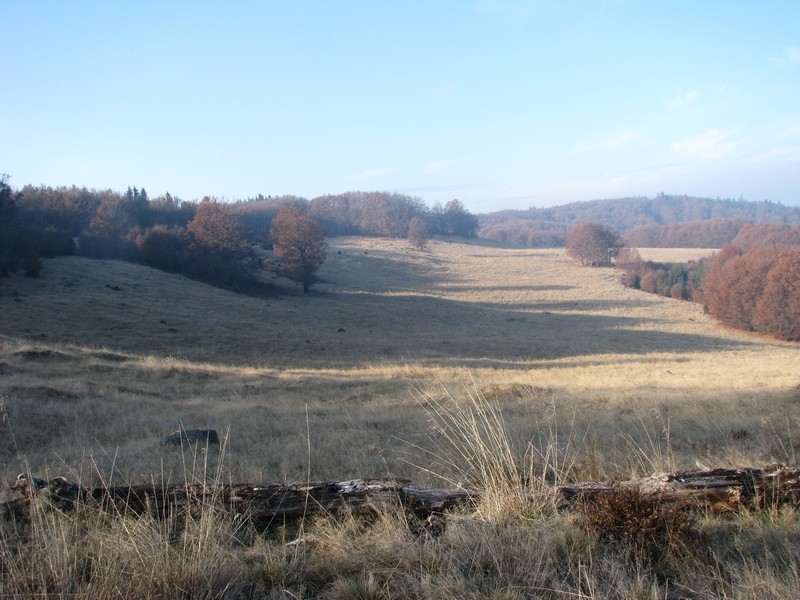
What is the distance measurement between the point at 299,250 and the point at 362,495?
59.6 metres

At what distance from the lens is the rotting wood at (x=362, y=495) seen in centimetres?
345

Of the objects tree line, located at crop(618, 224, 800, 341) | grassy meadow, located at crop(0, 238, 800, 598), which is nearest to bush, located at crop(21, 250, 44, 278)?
grassy meadow, located at crop(0, 238, 800, 598)

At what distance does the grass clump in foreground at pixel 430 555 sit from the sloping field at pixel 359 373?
944 millimetres

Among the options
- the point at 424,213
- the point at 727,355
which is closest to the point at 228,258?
the point at 727,355

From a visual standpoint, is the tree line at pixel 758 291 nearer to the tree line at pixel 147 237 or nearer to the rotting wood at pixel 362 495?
the tree line at pixel 147 237

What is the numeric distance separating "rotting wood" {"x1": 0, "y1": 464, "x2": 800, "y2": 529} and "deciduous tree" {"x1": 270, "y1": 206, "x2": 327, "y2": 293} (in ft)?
191

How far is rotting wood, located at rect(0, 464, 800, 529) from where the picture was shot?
11.3 ft

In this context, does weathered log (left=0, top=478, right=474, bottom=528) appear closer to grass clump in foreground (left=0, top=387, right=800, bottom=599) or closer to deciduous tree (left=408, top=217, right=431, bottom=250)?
grass clump in foreground (left=0, top=387, right=800, bottom=599)

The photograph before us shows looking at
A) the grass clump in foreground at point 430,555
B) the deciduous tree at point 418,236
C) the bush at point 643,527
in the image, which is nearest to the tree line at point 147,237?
the deciduous tree at point 418,236

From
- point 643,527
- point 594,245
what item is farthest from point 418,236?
point 643,527

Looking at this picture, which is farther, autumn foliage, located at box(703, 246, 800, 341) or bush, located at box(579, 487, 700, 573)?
autumn foliage, located at box(703, 246, 800, 341)

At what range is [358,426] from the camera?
34.1 feet

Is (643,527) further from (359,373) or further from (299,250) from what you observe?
(299,250)

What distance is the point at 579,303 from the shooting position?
62531 mm
